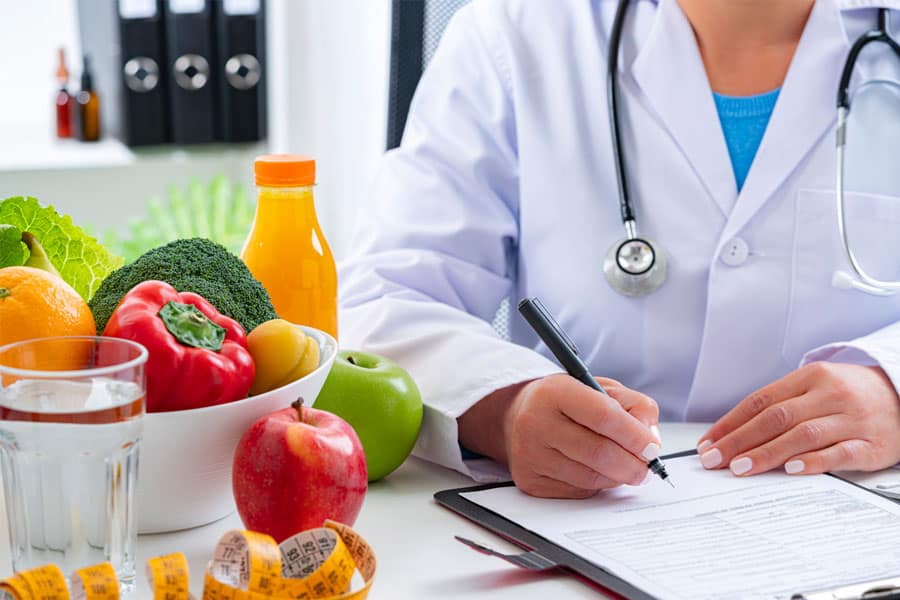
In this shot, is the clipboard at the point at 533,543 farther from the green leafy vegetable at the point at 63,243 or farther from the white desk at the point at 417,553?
the green leafy vegetable at the point at 63,243

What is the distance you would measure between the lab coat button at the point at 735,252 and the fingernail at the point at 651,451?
387 millimetres

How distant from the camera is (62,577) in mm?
649

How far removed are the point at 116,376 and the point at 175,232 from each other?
191cm

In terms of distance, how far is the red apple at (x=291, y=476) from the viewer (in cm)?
73

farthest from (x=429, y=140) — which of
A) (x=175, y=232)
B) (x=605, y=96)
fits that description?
(x=175, y=232)

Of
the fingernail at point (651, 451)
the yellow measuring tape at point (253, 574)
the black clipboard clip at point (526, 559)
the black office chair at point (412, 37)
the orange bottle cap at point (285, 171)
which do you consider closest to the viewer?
the yellow measuring tape at point (253, 574)

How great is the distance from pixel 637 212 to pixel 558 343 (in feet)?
1.24

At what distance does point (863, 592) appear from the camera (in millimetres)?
699

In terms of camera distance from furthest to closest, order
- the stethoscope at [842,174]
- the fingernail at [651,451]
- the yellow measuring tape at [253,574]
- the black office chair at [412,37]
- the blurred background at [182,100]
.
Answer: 1. the blurred background at [182,100]
2. the black office chair at [412,37]
3. the stethoscope at [842,174]
4. the fingernail at [651,451]
5. the yellow measuring tape at [253,574]

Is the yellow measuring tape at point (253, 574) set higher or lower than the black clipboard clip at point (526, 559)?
higher

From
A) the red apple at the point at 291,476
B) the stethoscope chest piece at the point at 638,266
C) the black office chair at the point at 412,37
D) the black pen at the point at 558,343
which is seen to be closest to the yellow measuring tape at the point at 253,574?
the red apple at the point at 291,476

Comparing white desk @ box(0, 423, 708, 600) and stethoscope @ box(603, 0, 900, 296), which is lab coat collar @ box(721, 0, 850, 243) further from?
white desk @ box(0, 423, 708, 600)

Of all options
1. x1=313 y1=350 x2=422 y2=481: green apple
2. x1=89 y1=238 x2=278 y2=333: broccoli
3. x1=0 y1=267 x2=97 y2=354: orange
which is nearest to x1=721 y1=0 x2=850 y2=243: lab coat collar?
x1=313 y1=350 x2=422 y2=481: green apple

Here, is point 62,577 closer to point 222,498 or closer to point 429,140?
point 222,498
